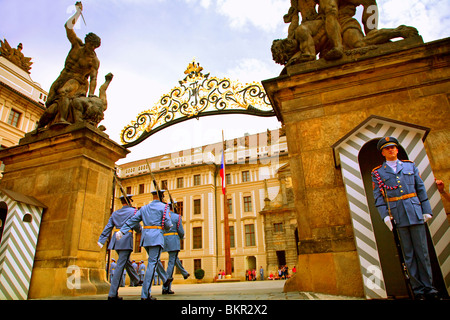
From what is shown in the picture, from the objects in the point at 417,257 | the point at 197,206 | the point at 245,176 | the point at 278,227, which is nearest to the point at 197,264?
the point at 197,206

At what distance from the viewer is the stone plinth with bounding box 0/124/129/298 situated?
6.01 meters

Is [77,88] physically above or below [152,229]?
above

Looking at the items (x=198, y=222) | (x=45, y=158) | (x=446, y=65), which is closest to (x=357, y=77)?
(x=446, y=65)

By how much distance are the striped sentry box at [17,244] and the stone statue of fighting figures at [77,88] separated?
7.06 feet

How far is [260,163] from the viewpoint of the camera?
36.9 m

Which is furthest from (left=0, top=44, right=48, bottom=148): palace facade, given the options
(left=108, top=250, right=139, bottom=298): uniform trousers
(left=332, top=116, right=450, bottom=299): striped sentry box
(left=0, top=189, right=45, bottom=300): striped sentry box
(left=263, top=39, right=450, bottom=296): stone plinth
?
(left=332, top=116, right=450, bottom=299): striped sentry box

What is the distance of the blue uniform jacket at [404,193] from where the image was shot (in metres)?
3.32

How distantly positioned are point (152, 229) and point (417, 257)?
12.2 feet

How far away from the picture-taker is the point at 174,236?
696 centimetres

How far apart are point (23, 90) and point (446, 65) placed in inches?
1116

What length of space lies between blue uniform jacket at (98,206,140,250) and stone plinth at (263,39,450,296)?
2.78 meters

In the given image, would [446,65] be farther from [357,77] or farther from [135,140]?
[135,140]

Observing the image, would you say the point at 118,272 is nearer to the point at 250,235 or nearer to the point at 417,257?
the point at 417,257

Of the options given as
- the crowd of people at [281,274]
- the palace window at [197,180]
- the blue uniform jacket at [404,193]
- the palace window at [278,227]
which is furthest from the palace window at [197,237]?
the blue uniform jacket at [404,193]
